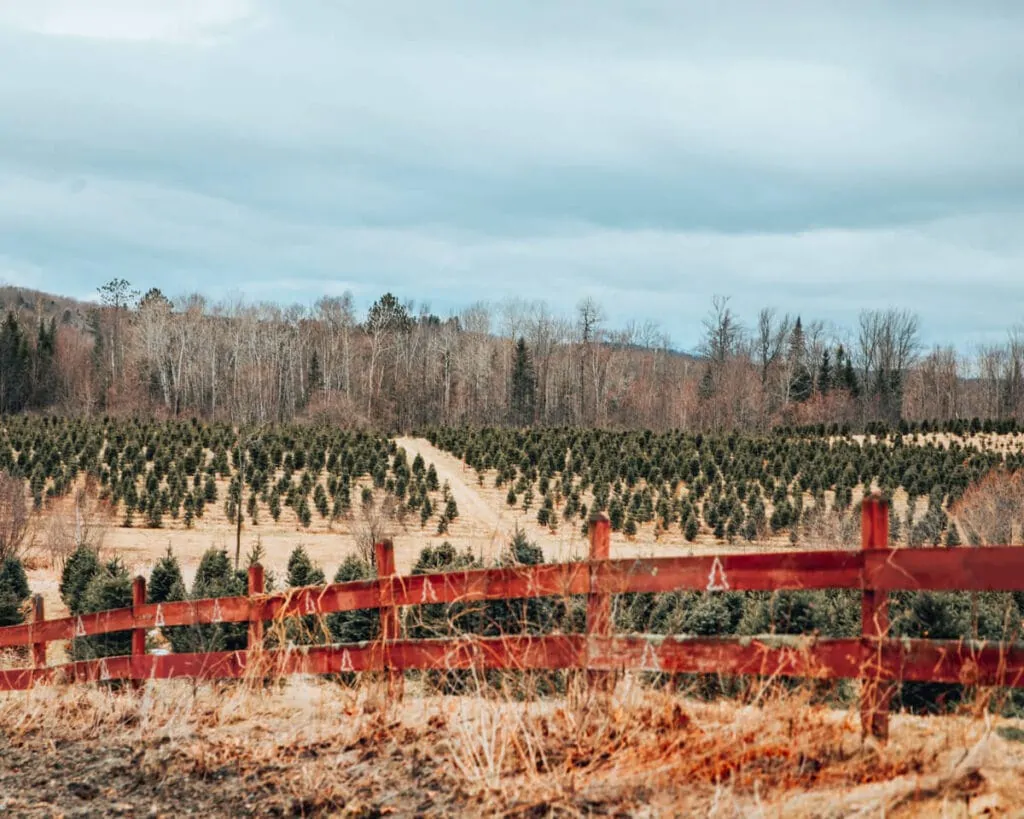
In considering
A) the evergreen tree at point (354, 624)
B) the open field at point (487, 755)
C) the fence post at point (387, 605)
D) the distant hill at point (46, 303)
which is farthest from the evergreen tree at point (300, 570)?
the distant hill at point (46, 303)

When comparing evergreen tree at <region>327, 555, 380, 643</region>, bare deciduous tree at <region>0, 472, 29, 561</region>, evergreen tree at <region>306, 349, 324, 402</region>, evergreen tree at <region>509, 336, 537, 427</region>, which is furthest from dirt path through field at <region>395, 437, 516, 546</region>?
evergreen tree at <region>306, 349, 324, 402</region>

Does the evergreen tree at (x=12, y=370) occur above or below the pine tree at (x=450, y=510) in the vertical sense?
above

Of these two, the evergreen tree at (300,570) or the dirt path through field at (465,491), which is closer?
the evergreen tree at (300,570)

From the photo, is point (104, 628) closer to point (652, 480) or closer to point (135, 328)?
point (652, 480)

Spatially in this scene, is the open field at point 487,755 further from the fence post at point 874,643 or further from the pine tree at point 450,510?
the pine tree at point 450,510

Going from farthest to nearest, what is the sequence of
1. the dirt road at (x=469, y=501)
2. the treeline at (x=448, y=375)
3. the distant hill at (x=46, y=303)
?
the distant hill at (x=46, y=303)
the treeline at (x=448, y=375)
the dirt road at (x=469, y=501)

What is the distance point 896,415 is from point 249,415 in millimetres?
59146

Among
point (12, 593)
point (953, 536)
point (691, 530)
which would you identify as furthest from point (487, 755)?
point (691, 530)

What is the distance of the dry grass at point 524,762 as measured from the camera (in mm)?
3680

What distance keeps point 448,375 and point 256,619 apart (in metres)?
77.4

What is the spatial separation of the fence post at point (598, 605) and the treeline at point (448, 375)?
65296mm

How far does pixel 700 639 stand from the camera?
4.39m

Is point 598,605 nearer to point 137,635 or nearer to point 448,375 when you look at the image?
point 137,635

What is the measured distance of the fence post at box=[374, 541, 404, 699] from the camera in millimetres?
5316
